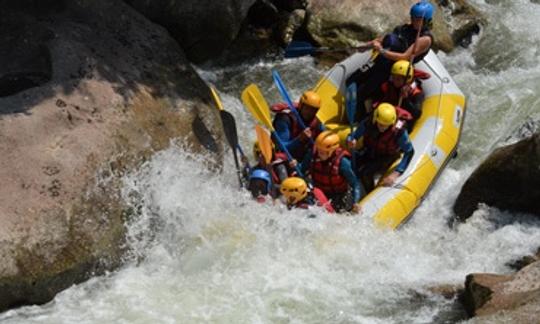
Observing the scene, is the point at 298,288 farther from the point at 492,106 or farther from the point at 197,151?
the point at 492,106

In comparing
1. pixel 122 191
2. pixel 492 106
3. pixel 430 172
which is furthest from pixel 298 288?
pixel 492 106

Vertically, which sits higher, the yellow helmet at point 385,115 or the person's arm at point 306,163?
the yellow helmet at point 385,115

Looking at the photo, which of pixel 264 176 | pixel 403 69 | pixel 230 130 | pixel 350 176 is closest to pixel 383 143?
pixel 350 176

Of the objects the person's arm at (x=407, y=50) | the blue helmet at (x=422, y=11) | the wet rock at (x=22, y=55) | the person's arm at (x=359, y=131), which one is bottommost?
the person's arm at (x=359, y=131)

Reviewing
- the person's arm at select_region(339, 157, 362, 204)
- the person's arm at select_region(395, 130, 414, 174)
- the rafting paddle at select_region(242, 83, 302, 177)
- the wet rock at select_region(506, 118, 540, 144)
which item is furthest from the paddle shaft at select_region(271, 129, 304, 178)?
the wet rock at select_region(506, 118, 540, 144)

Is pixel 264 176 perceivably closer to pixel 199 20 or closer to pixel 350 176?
pixel 350 176

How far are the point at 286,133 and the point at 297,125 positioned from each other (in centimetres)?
13

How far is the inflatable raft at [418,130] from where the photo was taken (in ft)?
23.6

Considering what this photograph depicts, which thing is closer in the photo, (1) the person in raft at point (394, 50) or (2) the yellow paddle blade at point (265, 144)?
(2) the yellow paddle blade at point (265, 144)

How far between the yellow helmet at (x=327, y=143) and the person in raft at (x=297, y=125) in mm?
410

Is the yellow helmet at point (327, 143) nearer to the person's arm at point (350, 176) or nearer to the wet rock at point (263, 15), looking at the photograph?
the person's arm at point (350, 176)

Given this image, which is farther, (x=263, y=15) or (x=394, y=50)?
(x=263, y=15)

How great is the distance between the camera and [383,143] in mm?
7527

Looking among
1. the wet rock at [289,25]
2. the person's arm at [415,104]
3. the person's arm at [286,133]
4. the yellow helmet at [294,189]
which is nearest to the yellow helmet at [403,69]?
the person's arm at [415,104]
